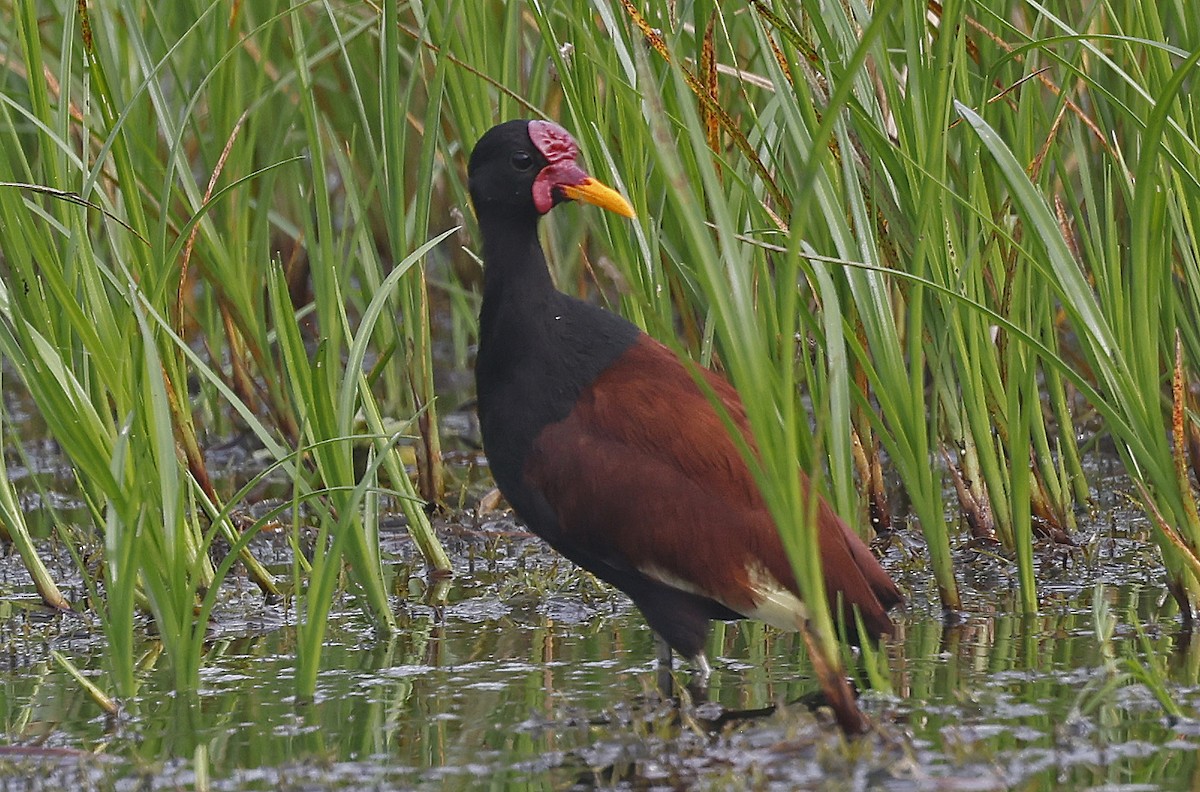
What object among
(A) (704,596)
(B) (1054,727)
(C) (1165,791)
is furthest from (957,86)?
(C) (1165,791)

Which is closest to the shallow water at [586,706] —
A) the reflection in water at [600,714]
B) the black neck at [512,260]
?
the reflection in water at [600,714]

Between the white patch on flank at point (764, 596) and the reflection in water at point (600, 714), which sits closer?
the reflection in water at point (600, 714)

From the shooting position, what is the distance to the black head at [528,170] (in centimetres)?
394

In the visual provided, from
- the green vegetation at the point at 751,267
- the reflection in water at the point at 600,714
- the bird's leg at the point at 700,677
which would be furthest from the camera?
the bird's leg at the point at 700,677

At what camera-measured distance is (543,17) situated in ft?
12.8

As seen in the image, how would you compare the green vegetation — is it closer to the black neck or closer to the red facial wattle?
the red facial wattle

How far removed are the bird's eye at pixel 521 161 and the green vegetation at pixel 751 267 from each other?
0.17 m

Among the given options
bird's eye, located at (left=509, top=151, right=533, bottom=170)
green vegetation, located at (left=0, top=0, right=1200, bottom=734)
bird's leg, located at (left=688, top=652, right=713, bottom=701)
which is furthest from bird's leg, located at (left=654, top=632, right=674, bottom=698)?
bird's eye, located at (left=509, top=151, right=533, bottom=170)

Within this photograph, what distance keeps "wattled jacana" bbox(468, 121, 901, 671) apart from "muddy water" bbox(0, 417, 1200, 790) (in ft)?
0.58

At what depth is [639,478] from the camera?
12.1 feet

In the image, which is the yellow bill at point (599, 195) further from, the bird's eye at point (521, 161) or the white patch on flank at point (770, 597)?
the white patch on flank at point (770, 597)

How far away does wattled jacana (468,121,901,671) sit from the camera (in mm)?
3678

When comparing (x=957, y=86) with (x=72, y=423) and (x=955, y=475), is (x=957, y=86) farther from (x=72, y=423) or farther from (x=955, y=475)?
(x=72, y=423)

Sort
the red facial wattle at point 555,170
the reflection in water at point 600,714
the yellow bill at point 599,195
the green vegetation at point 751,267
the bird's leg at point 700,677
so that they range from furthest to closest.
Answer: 1. the red facial wattle at point 555,170
2. the yellow bill at point 599,195
3. the bird's leg at point 700,677
4. the green vegetation at point 751,267
5. the reflection in water at point 600,714
